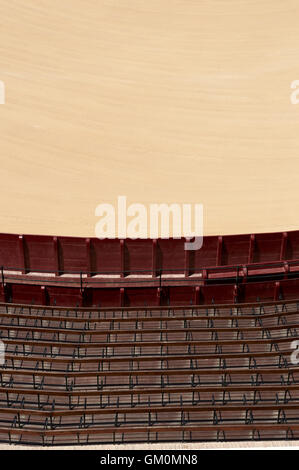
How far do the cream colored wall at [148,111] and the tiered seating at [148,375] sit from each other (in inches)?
213

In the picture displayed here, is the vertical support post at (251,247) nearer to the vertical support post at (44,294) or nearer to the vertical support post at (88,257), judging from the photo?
the vertical support post at (88,257)

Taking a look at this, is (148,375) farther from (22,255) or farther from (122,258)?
(22,255)

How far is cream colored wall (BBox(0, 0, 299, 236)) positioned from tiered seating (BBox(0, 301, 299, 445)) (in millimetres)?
5401

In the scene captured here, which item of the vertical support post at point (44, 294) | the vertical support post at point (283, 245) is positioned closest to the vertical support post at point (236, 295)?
the vertical support post at point (283, 245)

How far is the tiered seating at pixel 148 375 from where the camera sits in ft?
55.3

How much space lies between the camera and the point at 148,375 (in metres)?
18.2

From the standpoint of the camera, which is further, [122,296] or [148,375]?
[122,296]

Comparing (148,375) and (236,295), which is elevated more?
(236,295)

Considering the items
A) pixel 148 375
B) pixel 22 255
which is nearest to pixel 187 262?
pixel 148 375

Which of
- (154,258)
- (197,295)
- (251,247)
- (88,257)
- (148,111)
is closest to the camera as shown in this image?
(197,295)

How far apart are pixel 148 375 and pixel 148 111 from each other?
1675cm

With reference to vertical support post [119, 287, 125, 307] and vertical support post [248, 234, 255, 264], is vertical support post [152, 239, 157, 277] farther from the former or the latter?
vertical support post [248, 234, 255, 264]

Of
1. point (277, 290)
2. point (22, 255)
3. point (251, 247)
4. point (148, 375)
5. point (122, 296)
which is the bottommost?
point (148, 375)
